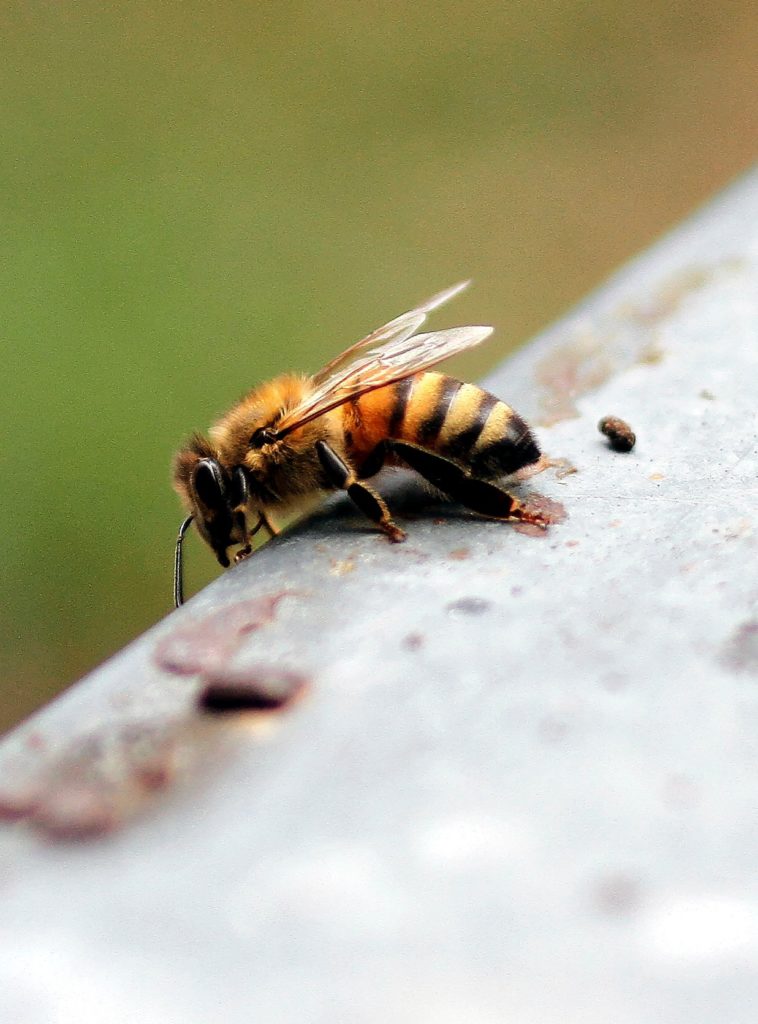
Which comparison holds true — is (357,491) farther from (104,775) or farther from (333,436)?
(104,775)

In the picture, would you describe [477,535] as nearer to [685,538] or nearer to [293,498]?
[685,538]

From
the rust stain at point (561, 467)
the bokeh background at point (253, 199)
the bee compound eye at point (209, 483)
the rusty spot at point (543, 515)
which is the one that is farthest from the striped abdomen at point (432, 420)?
the bokeh background at point (253, 199)

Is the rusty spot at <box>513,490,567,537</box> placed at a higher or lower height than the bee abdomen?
higher

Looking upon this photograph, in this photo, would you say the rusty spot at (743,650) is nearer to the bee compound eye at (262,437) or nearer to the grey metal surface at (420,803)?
the grey metal surface at (420,803)

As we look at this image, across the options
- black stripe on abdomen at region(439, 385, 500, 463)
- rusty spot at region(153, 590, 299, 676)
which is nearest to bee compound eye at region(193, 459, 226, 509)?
black stripe on abdomen at region(439, 385, 500, 463)

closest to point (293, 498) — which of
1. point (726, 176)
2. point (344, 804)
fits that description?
point (344, 804)

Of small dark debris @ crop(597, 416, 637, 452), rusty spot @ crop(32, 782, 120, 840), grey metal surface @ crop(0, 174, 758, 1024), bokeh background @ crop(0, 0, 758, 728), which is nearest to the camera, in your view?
grey metal surface @ crop(0, 174, 758, 1024)

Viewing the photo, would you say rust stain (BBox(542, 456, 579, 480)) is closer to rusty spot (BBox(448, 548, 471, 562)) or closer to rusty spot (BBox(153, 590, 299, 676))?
rusty spot (BBox(448, 548, 471, 562))
